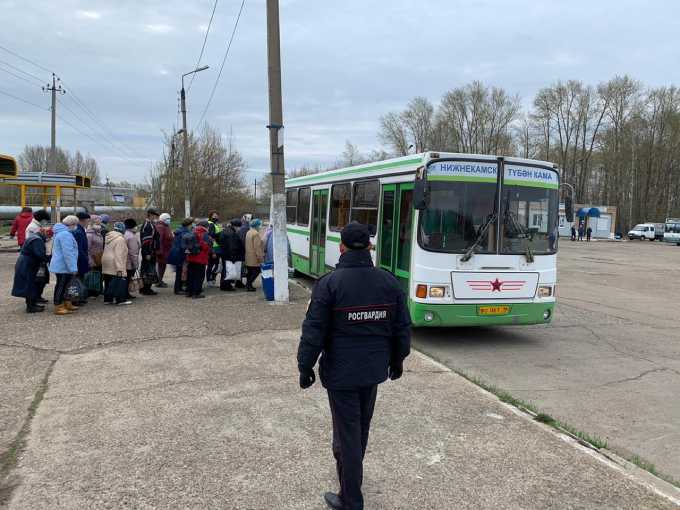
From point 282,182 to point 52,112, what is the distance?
31.1 meters

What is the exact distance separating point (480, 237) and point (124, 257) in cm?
633

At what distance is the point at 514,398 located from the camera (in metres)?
5.89

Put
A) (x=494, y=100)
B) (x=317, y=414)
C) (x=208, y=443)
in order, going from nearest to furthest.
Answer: (x=208, y=443) → (x=317, y=414) → (x=494, y=100)

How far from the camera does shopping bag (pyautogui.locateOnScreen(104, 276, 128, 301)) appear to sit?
10250 millimetres

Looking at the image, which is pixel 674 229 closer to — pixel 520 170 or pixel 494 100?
pixel 494 100

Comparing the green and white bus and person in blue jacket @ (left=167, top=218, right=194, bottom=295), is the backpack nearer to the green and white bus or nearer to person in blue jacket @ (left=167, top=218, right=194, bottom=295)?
person in blue jacket @ (left=167, top=218, right=194, bottom=295)

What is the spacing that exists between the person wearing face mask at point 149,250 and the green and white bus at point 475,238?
535cm

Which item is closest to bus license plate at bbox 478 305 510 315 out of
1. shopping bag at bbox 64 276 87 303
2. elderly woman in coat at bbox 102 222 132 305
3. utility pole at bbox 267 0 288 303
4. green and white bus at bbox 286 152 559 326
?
green and white bus at bbox 286 152 559 326

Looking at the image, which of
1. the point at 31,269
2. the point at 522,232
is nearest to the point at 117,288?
the point at 31,269

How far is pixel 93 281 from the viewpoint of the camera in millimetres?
10625

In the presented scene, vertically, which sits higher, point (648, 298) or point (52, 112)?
point (52, 112)

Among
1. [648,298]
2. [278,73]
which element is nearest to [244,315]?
[278,73]

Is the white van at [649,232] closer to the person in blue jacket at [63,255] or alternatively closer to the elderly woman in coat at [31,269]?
the person in blue jacket at [63,255]

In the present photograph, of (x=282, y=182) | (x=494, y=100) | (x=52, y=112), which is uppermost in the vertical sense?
(x=494, y=100)
